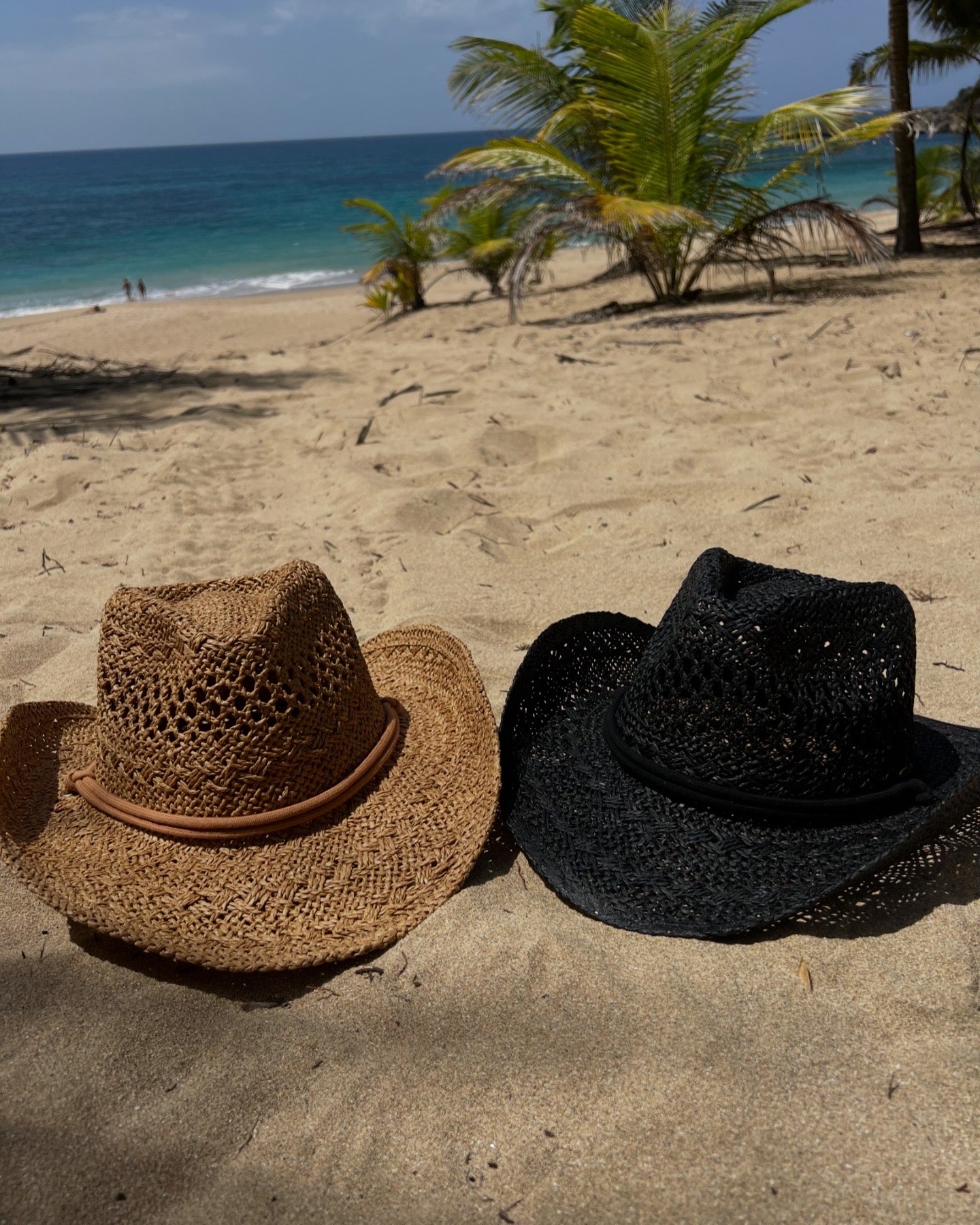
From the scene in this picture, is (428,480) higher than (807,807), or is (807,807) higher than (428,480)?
(428,480)

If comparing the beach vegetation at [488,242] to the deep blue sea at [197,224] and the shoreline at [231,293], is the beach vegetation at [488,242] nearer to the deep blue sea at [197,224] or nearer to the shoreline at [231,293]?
the deep blue sea at [197,224]

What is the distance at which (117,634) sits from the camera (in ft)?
6.10

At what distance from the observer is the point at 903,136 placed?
33.5 feet

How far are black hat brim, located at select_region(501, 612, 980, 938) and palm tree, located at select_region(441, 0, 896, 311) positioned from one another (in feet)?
22.0

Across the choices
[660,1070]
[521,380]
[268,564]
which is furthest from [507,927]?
[521,380]

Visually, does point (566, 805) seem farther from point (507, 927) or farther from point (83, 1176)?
point (83, 1176)

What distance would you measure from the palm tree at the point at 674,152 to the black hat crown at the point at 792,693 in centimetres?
685

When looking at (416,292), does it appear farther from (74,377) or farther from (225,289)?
(225,289)

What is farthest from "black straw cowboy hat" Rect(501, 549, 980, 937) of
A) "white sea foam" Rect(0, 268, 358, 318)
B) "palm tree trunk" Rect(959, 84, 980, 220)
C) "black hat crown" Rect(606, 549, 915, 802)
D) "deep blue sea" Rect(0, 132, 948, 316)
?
"white sea foam" Rect(0, 268, 358, 318)

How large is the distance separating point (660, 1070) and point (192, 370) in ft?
23.1

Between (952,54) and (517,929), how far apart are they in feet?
51.4

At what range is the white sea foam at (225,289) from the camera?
20062mm

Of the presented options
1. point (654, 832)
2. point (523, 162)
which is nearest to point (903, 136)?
point (523, 162)

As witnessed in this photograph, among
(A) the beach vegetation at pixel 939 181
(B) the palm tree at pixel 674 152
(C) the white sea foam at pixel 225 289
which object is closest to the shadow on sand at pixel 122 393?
(B) the palm tree at pixel 674 152
